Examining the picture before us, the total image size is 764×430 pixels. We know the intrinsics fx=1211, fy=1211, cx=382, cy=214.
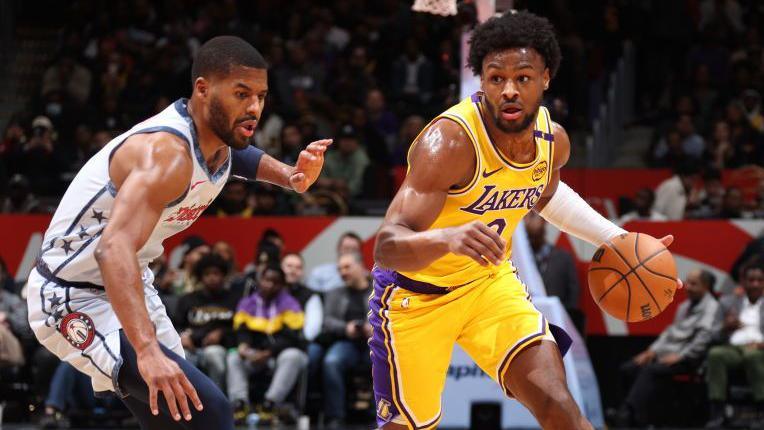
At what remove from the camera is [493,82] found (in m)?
5.21

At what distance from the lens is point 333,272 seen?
10859 millimetres

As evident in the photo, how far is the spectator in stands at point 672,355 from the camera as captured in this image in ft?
33.7

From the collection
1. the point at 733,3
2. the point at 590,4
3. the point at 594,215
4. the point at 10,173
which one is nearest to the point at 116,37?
the point at 10,173

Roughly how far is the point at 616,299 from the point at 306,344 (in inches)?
201

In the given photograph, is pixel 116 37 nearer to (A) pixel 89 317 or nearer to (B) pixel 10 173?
(B) pixel 10 173

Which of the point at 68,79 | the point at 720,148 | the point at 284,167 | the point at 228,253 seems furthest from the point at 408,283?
the point at 68,79

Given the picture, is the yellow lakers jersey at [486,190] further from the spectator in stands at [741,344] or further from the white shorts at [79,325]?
the spectator in stands at [741,344]

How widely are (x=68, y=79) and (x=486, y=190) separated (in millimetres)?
Result: 10613

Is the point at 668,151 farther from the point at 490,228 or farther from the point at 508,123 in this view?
the point at 490,228

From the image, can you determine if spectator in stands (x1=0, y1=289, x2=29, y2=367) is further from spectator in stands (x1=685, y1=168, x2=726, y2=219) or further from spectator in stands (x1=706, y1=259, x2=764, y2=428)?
spectator in stands (x1=685, y1=168, x2=726, y2=219)

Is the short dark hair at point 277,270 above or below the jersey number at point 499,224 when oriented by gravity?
below

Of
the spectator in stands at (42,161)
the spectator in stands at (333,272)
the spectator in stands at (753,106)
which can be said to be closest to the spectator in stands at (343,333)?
the spectator in stands at (333,272)

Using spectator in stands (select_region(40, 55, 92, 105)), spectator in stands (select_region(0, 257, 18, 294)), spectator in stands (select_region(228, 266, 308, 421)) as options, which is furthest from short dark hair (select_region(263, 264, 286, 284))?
spectator in stands (select_region(40, 55, 92, 105))

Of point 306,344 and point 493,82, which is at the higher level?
point 493,82
